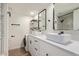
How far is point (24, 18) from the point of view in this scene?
3.89 metres

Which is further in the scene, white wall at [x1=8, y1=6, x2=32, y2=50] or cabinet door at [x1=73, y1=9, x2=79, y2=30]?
white wall at [x1=8, y1=6, x2=32, y2=50]

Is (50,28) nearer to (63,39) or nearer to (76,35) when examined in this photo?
(76,35)

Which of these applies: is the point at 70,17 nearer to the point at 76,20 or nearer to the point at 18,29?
the point at 76,20

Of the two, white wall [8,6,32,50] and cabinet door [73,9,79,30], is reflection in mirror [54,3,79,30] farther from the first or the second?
white wall [8,6,32,50]

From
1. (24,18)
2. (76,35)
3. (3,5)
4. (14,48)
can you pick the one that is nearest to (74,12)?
(76,35)

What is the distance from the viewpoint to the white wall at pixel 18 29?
3773mm

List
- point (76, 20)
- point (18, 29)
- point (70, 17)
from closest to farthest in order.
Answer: point (76, 20), point (70, 17), point (18, 29)

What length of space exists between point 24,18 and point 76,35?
9.51ft

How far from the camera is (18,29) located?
405 centimetres

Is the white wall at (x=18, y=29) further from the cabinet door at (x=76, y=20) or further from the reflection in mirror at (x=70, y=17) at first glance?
the cabinet door at (x=76, y=20)

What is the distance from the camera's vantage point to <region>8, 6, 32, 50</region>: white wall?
3773 millimetres

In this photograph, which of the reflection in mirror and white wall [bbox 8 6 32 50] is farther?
white wall [bbox 8 6 32 50]

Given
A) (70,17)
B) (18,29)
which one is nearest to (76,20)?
(70,17)

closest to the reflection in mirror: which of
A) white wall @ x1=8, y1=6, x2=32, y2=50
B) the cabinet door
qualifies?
the cabinet door
